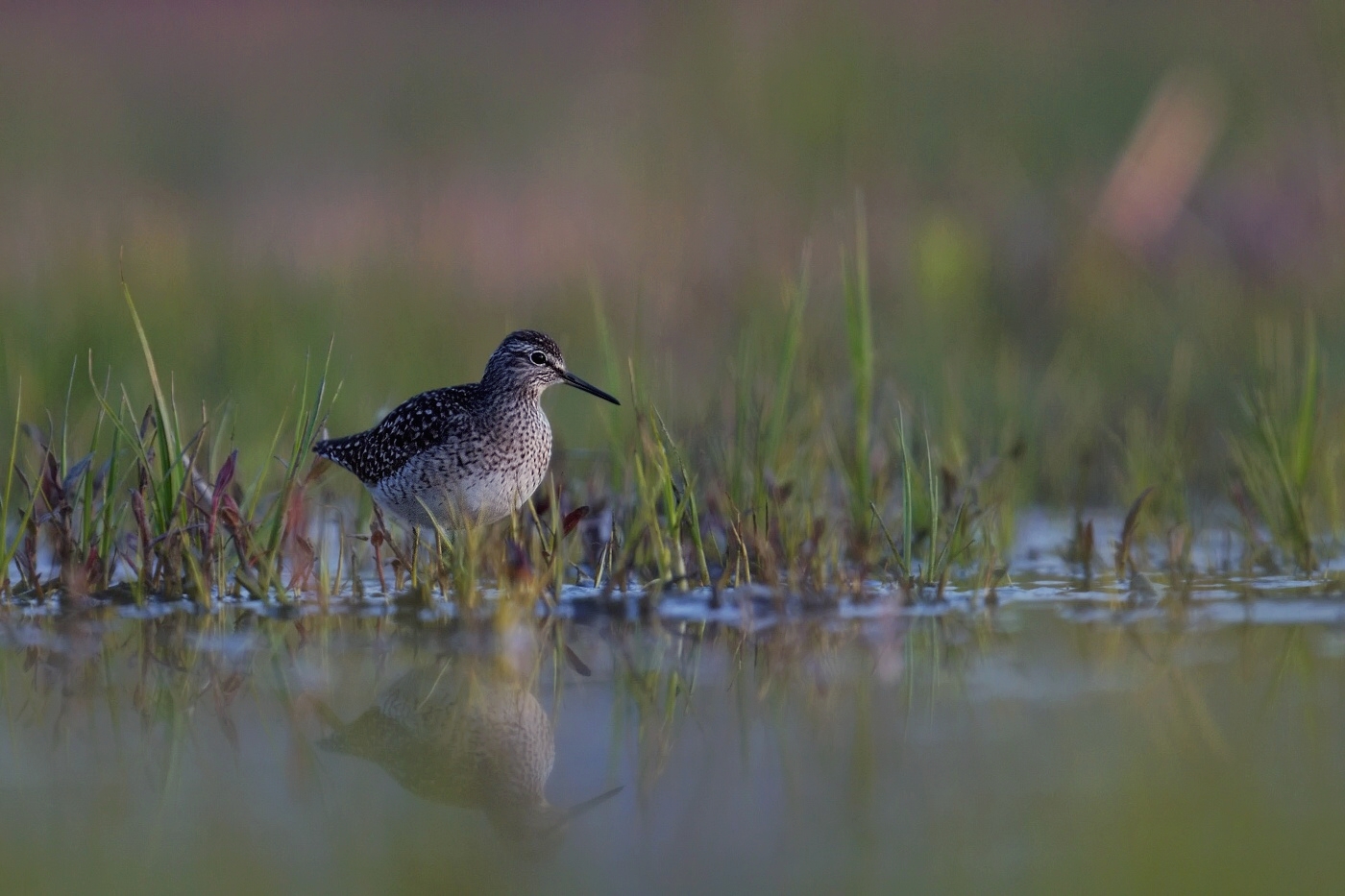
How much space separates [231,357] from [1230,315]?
5127 millimetres

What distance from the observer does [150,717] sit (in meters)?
3.76

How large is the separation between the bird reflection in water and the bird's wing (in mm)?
1377

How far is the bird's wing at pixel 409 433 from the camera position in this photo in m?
5.49

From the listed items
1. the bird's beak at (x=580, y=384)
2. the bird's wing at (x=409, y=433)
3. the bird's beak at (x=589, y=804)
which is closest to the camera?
the bird's beak at (x=589, y=804)

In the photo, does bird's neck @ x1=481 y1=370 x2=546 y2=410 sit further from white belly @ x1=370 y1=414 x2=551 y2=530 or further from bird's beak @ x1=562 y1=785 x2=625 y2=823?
bird's beak @ x1=562 y1=785 x2=625 y2=823

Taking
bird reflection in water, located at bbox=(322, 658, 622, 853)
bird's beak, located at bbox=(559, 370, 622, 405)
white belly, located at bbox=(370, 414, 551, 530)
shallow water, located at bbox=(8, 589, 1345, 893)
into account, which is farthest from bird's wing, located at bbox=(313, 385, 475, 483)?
bird reflection in water, located at bbox=(322, 658, 622, 853)

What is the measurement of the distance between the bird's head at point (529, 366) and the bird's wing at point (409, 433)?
14 cm

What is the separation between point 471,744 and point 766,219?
20.6 ft

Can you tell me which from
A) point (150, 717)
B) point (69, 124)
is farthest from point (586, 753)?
point (69, 124)

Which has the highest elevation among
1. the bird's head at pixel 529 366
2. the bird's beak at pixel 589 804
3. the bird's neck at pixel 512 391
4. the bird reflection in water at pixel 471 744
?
the bird's head at pixel 529 366

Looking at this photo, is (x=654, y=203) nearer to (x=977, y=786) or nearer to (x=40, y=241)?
(x=40, y=241)

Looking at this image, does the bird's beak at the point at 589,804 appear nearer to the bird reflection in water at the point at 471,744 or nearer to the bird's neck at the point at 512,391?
the bird reflection in water at the point at 471,744

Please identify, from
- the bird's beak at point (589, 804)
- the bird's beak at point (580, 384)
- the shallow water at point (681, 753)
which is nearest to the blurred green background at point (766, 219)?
the bird's beak at point (580, 384)

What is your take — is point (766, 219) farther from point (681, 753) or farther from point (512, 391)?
point (681, 753)
